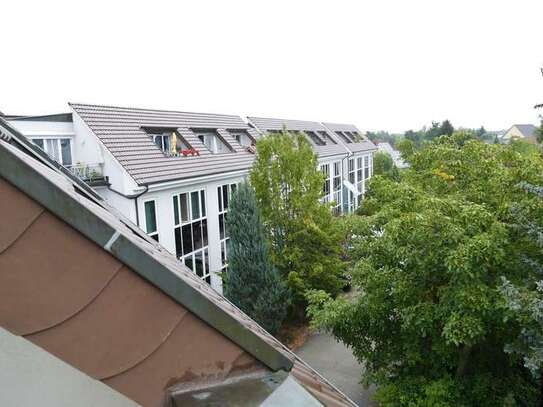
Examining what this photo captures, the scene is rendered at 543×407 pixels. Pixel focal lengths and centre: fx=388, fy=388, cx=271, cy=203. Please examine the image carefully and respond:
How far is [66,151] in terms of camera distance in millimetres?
14148

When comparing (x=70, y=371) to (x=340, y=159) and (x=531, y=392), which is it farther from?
(x=340, y=159)

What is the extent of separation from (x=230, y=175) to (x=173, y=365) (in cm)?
1654

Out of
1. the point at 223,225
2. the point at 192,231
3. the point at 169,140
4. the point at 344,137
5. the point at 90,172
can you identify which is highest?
the point at 169,140

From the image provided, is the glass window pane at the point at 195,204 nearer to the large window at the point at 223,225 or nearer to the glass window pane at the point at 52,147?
the large window at the point at 223,225

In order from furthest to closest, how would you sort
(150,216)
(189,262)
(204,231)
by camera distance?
(204,231), (189,262), (150,216)

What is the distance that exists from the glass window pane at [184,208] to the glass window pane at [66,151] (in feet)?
13.9

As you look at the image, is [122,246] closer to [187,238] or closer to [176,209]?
[176,209]

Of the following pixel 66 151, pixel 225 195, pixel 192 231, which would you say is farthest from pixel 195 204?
pixel 66 151

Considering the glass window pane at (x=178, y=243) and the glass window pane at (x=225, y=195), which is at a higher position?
the glass window pane at (x=225, y=195)

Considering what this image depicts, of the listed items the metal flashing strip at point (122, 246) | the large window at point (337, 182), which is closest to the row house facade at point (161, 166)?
the large window at point (337, 182)

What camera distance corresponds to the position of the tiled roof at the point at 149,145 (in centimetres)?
1379

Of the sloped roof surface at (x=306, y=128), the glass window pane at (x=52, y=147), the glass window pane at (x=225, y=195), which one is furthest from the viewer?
the sloped roof surface at (x=306, y=128)

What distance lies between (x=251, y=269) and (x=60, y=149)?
812cm

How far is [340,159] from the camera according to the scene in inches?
1264
